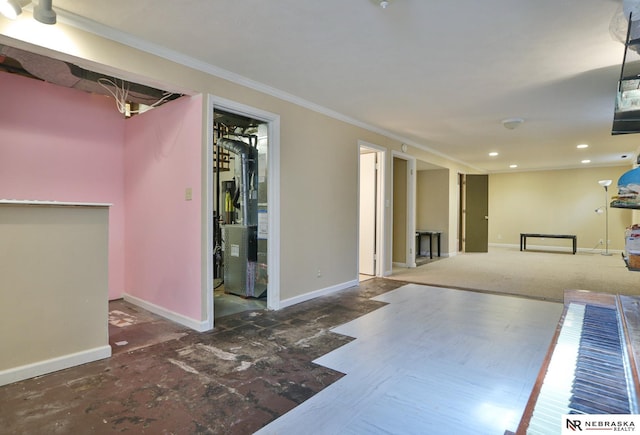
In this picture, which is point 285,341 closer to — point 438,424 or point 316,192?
point 438,424

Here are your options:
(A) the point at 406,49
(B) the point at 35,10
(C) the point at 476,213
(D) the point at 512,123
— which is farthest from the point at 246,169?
(C) the point at 476,213

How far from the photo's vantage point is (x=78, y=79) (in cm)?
290

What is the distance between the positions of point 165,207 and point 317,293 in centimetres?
201

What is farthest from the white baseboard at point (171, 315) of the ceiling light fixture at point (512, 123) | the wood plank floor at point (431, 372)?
the ceiling light fixture at point (512, 123)

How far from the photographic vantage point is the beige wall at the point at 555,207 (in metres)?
8.73

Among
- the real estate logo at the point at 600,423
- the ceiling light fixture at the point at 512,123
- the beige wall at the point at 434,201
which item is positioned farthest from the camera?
the beige wall at the point at 434,201

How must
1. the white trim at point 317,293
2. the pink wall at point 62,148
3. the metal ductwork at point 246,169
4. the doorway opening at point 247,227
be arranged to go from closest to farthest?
1. the pink wall at point 62,148
2. the white trim at point 317,293
3. the doorway opening at point 247,227
4. the metal ductwork at point 246,169

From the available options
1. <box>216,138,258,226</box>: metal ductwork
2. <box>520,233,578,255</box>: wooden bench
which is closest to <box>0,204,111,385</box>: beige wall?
<box>216,138,258,226</box>: metal ductwork

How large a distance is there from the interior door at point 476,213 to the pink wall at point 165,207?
766 cm

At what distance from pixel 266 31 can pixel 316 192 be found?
2.04 m

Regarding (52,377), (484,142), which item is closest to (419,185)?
(484,142)

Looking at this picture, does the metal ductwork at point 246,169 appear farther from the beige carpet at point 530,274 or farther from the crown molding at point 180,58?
the beige carpet at point 530,274

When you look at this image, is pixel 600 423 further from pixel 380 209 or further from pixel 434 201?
pixel 434 201

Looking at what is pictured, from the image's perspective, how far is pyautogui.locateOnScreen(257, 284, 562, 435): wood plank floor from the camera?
5.47 ft
